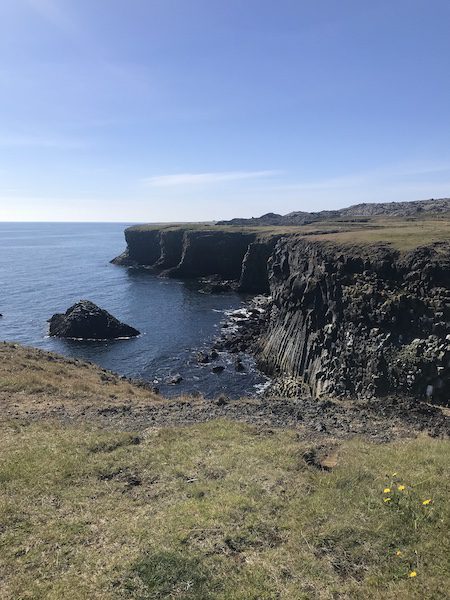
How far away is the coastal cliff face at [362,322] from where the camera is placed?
30469mm

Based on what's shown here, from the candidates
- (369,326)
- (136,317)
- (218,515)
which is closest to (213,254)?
(136,317)

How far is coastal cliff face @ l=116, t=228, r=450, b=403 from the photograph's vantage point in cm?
3047

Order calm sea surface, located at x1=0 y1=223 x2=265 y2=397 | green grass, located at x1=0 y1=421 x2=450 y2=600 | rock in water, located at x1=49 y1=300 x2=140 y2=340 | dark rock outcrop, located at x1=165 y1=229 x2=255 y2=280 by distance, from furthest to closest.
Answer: dark rock outcrop, located at x1=165 y1=229 x2=255 y2=280
rock in water, located at x1=49 y1=300 x2=140 y2=340
calm sea surface, located at x1=0 y1=223 x2=265 y2=397
green grass, located at x1=0 y1=421 x2=450 y2=600

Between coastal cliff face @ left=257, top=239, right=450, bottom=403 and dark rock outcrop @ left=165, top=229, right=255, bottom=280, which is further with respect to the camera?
dark rock outcrop @ left=165, top=229, right=255, bottom=280

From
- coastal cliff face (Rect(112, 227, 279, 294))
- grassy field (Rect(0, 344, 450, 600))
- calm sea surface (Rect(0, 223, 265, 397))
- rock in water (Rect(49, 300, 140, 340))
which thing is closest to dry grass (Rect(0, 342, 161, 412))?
grassy field (Rect(0, 344, 450, 600))

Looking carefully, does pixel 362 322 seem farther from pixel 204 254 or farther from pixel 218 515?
pixel 204 254

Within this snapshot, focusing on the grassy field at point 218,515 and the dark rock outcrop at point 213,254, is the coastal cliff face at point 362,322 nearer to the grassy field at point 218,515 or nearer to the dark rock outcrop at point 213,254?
the grassy field at point 218,515

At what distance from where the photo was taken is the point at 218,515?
1309cm

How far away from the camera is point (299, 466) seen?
1623cm

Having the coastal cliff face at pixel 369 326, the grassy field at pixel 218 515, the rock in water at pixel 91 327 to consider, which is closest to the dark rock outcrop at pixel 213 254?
the rock in water at pixel 91 327

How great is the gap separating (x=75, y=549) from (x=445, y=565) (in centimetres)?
936

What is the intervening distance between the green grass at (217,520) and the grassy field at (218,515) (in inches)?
1.6

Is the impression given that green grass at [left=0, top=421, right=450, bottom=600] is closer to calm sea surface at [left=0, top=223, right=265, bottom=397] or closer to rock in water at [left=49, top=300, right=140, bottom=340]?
calm sea surface at [left=0, top=223, right=265, bottom=397]

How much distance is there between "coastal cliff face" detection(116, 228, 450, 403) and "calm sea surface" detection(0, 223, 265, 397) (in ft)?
20.7
